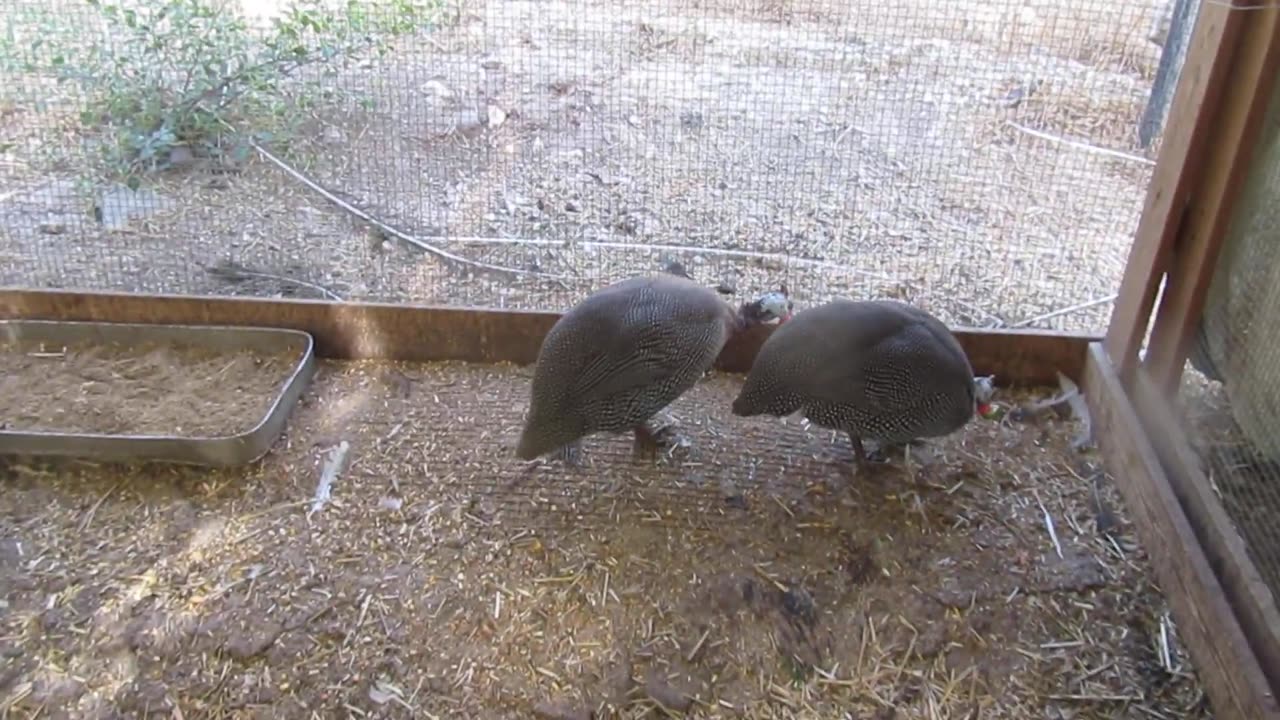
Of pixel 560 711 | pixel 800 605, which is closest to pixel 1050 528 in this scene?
pixel 800 605

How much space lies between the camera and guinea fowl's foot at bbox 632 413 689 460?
9.84 ft

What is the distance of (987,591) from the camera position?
99.7 inches

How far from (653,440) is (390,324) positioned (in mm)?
1035

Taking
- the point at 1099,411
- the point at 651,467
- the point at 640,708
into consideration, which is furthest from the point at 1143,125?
the point at 640,708

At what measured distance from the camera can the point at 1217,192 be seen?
8.62 ft

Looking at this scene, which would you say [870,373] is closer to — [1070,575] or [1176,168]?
[1070,575]

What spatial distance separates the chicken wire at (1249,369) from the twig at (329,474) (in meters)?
2.40

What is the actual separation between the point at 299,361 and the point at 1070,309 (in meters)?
2.76

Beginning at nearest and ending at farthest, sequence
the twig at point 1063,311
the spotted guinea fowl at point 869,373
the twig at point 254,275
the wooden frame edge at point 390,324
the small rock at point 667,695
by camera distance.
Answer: the small rock at point 667,695, the spotted guinea fowl at point 869,373, the wooden frame edge at point 390,324, the twig at point 1063,311, the twig at point 254,275

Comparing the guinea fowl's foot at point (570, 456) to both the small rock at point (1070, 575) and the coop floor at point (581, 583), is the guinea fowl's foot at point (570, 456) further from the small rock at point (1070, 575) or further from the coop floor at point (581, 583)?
the small rock at point (1070, 575)

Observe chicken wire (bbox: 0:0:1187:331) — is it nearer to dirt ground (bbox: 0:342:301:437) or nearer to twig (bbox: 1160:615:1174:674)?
dirt ground (bbox: 0:342:301:437)

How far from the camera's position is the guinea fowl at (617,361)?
2.68m

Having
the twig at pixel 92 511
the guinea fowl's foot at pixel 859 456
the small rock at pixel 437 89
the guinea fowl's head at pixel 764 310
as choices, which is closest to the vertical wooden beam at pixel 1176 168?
the guinea fowl's foot at pixel 859 456

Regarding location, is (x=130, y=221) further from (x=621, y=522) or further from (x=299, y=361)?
(x=621, y=522)
